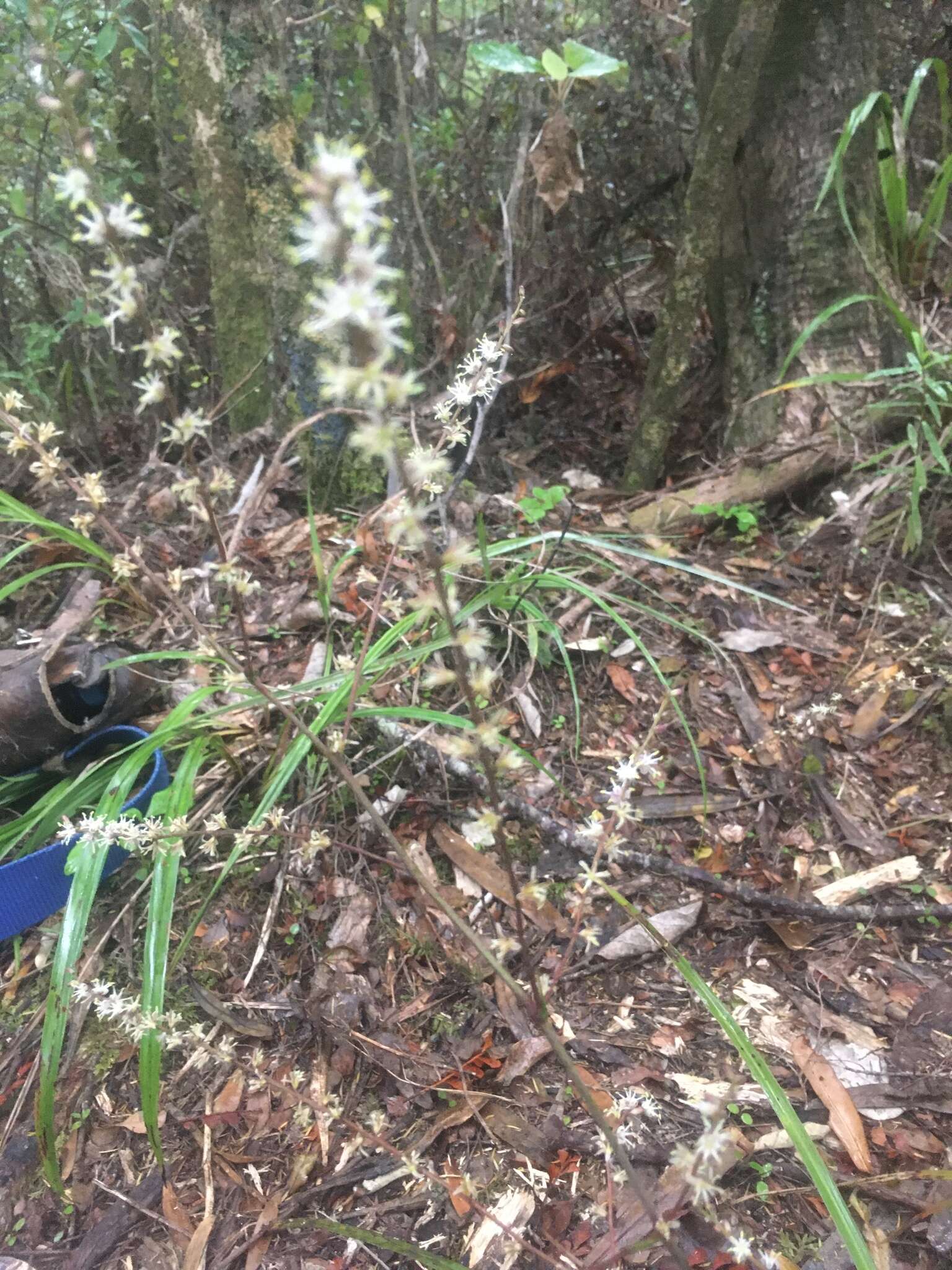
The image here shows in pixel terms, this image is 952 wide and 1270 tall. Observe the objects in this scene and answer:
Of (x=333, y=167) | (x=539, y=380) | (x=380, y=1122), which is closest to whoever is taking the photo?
(x=333, y=167)

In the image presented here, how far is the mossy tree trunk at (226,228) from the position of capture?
254cm

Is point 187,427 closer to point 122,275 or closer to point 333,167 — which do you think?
point 122,275

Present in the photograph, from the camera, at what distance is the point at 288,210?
2.66 meters

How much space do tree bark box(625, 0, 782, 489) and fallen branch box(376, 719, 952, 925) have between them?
5.75ft

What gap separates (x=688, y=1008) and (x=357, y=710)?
3.31 feet

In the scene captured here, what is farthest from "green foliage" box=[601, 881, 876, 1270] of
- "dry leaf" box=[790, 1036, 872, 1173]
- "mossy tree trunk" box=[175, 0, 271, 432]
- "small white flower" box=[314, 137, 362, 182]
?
"mossy tree trunk" box=[175, 0, 271, 432]

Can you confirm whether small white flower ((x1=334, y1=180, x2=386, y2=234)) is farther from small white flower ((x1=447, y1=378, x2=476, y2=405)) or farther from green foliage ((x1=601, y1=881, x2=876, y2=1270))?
green foliage ((x1=601, y1=881, x2=876, y2=1270))

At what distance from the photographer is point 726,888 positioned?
1715mm

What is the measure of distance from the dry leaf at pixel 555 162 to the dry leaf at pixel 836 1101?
275cm

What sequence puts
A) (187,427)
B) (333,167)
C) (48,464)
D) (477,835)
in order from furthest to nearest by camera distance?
1. (477,835)
2. (48,464)
3. (187,427)
4. (333,167)

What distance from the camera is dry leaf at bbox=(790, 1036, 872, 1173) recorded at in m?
1.32

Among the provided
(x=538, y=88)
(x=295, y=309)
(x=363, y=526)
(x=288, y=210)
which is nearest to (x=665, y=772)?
(x=363, y=526)

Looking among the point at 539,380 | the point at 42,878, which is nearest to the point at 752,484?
the point at 539,380

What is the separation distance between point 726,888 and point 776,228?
103 inches
